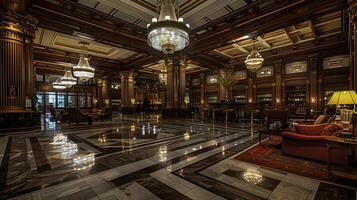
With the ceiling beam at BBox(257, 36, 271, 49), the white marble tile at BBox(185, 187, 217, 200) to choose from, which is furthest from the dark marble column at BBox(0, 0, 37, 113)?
the ceiling beam at BBox(257, 36, 271, 49)

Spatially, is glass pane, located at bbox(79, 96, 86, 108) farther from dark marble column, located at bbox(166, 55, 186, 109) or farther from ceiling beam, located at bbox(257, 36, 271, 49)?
ceiling beam, located at bbox(257, 36, 271, 49)

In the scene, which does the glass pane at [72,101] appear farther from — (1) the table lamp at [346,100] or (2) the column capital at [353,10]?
(2) the column capital at [353,10]

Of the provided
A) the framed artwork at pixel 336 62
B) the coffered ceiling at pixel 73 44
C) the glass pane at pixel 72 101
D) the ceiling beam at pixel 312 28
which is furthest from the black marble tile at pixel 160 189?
the glass pane at pixel 72 101

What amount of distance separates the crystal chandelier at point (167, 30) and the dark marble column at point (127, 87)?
10.8 metres

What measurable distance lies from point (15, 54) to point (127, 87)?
982 centimetres

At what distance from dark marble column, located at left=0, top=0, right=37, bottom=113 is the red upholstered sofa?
8509 mm

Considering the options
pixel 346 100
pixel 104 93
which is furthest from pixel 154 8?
pixel 104 93

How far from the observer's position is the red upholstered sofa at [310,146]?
Result: 9.52 feet

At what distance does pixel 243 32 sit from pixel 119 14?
549 centimetres

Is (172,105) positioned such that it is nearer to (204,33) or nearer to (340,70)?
(204,33)

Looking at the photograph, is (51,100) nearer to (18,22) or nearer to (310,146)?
(18,22)

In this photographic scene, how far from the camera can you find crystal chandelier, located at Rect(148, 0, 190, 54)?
15.4 ft

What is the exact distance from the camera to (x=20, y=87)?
632 centimetres

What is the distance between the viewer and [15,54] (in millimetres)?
6219
